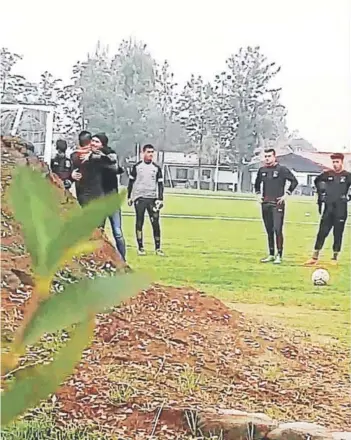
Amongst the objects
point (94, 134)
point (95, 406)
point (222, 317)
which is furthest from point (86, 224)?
point (222, 317)

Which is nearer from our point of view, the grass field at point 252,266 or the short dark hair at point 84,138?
the short dark hair at point 84,138

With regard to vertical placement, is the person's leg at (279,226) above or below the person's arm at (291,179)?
below

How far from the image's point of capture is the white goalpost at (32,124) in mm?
1458

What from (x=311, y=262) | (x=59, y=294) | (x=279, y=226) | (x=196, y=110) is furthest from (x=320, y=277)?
(x=59, y=294)

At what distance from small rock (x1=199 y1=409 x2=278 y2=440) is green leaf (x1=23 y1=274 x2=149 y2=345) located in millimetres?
1491

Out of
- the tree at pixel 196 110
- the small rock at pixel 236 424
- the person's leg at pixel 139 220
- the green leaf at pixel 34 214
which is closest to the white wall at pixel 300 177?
the tree at pixel 196 110

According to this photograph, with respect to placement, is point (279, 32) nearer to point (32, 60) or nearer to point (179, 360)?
point (32, 60)

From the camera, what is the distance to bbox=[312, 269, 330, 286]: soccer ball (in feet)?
5.57

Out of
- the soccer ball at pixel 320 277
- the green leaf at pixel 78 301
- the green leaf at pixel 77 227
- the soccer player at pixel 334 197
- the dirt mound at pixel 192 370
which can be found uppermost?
the green leaf at pixel 77 227

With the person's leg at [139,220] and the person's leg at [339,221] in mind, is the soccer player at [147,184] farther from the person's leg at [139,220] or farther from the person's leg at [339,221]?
the person's leg at [339,221]

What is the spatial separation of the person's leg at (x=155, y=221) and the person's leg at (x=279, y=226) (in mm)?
254

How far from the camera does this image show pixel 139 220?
164 cm

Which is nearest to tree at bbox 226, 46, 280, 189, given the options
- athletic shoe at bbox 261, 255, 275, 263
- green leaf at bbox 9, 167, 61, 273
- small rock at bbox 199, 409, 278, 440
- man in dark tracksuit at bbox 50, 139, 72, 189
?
athletic shoe at bbox 261, 255, 275, 263

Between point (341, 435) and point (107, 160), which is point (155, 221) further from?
point (341, 435)
